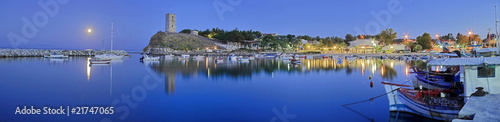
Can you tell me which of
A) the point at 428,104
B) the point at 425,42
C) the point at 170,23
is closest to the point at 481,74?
the point at 428,104

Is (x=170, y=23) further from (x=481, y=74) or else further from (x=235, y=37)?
(x=481, y=74)

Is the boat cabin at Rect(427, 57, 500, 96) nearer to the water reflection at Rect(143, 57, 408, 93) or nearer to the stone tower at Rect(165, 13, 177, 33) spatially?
the water reflection at Rect(143, 57, 408, 93)

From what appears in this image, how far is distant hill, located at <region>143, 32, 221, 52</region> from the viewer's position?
93.4 meters

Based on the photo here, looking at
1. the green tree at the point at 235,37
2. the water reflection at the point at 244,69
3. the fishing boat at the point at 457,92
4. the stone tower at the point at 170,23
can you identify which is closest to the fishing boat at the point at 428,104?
the fishing boat at the point at 457,92

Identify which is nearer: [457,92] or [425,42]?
[457,92]

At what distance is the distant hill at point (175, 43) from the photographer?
93375 millimetres

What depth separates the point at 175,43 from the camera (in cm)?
9594

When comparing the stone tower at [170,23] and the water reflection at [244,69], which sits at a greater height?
the stone tower at [170,23]

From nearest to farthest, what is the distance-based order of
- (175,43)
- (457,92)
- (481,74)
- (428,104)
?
(481,74), (428,104), (457,92), (175,43)

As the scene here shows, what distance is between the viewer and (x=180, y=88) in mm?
19000

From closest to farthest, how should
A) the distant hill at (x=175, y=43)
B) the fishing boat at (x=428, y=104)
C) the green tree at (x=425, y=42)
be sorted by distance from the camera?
the fishing boat at (x=428, y=104) → the green tree at (x=425, y=42) → the distant hill at (x=175, y=43)

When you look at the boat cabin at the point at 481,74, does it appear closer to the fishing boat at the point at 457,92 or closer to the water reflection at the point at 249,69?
the fishing boat at the point at 457,92

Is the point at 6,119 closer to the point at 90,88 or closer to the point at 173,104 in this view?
the point at 173,104

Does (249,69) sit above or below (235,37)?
below
